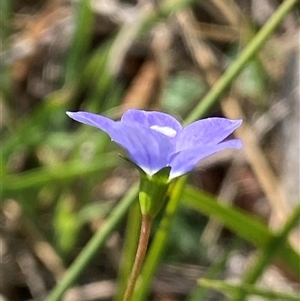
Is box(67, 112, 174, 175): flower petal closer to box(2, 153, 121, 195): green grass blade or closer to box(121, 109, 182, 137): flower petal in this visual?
box(121, 109, 182, 137): flower petal

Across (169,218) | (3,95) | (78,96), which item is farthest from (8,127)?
(169,218)

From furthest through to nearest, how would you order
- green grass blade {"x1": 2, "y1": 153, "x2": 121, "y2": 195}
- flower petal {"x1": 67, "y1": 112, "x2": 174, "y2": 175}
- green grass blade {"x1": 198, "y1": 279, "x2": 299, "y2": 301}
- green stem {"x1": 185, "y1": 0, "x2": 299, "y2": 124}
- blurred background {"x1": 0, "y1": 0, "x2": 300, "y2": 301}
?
blurred background {"x1": 0, "y1": 0, "x2": 300, "y2": 301}
green grass blade {"x1": 2, "y1": 153, "x2": 121, "y2": 195}
green stem {"x1": 185, "y1": 0, "x2": 299, "y2": 124}
green grass blade {"x1": 198, "y1": 279, "x2": 299, "y2": 301}
flower petal {"x1": 67, "y1": 112, "x2": 174, "y2": 175}

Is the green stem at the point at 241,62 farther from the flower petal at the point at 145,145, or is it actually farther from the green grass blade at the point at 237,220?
the flower petal at the point at 145,145

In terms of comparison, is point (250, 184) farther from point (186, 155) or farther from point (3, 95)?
point (186, 155)

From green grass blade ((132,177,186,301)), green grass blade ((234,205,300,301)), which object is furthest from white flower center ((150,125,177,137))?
green grass blade ((234,205,300,301))

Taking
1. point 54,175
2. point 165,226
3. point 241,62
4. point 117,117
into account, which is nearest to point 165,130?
point 165,226

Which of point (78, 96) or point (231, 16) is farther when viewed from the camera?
point (231, 16)
